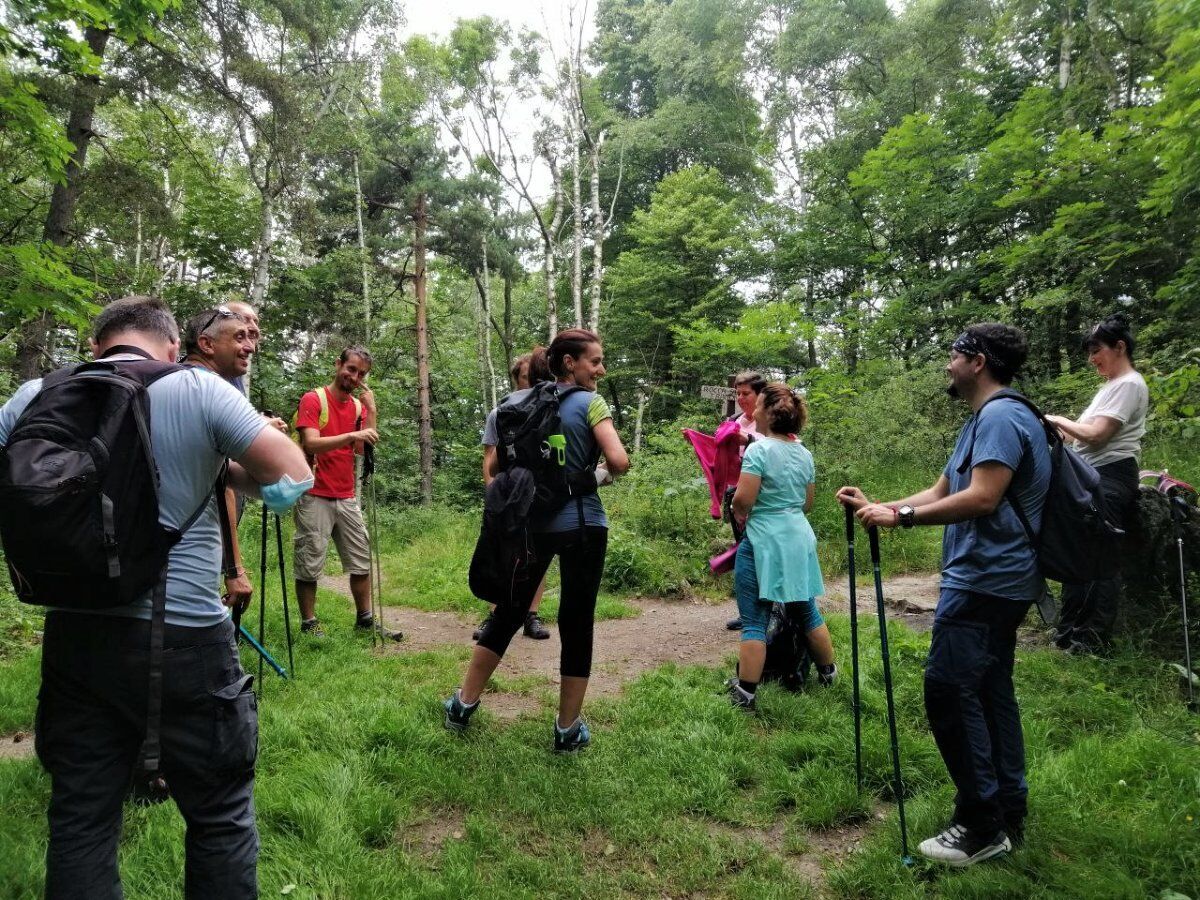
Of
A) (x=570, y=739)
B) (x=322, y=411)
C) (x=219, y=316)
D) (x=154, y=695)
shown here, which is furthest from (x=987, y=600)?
(x=322, y=411)

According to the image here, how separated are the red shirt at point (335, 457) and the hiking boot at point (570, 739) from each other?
8.75 ft

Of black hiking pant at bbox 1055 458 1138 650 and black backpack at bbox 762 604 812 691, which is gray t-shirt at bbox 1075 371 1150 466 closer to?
black hiking pant at bbox 1055 458 1138 650

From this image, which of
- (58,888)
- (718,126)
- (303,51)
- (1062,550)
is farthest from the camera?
(718,126)

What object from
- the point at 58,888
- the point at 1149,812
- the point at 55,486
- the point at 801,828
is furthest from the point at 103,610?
the point at 1149,812

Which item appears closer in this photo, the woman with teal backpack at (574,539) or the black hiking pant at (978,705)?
the black hiking pant at (978,705)

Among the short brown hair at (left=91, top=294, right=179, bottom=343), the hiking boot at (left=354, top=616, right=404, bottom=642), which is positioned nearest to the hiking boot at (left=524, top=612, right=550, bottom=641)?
the hiking boot at (left=354, top=616, right=404, bottom=642)

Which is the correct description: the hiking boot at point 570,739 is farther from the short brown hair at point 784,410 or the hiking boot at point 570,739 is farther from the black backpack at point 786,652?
the short brown hair at point 784,410

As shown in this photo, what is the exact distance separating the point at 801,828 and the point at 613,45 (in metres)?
26.4

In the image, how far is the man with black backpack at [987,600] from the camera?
2.43 m

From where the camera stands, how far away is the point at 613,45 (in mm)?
23312

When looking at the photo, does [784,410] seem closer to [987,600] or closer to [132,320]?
[987,600]

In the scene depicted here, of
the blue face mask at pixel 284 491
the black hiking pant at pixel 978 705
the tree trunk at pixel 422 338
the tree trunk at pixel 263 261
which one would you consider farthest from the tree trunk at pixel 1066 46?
the blue face mask at pixel 284 491

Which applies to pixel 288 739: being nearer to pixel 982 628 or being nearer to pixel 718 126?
pixel 982 628

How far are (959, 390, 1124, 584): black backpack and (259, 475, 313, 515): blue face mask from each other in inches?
100
